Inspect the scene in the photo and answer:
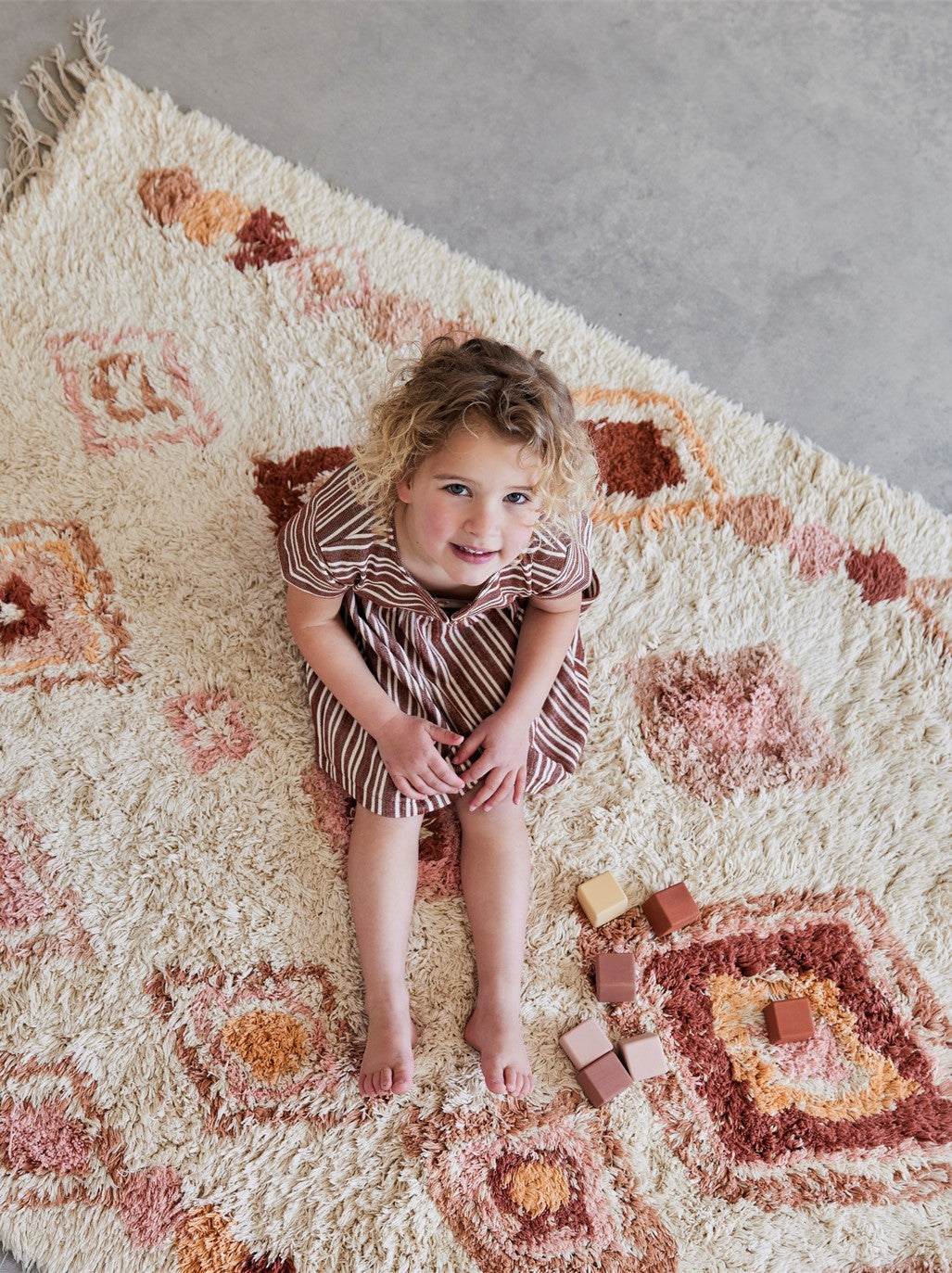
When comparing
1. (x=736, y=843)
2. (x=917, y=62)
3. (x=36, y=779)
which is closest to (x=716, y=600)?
(x=736, y=843)

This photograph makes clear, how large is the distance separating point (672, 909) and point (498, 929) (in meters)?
0.18

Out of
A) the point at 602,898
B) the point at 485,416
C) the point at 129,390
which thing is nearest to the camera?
the point at 485,416

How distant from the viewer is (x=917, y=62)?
146cm

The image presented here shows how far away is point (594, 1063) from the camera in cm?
101

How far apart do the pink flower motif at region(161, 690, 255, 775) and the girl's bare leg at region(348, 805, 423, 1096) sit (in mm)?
157

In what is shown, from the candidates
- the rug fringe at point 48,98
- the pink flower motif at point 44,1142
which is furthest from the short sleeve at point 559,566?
the rug fringe at point 48,98

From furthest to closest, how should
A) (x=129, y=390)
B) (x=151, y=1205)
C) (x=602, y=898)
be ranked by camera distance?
(x=129, y=390) < (x=602, y=898) < (x=151, y=1205)

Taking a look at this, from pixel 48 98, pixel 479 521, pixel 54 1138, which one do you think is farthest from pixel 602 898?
pixel 48 98

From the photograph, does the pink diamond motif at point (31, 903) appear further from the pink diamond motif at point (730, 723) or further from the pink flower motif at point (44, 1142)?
the pink diamond motif at point (730, 723)

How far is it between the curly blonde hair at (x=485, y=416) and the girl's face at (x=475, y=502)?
0.03 feet

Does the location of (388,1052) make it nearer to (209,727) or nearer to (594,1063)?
(594,1063)

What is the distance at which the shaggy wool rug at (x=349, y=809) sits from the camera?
0.97 metres

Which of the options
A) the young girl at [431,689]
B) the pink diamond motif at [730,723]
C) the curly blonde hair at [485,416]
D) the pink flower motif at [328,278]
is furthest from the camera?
the pink flower motif at [328,278]

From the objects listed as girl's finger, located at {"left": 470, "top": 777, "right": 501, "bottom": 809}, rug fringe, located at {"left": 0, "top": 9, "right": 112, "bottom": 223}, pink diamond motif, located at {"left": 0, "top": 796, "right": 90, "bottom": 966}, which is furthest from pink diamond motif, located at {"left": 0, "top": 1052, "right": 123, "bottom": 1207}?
rug fringe, located at {"left": 0, "top": 9, "right": 112, "bottom": 223}
